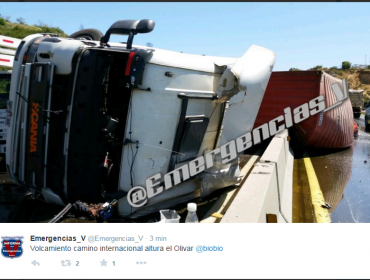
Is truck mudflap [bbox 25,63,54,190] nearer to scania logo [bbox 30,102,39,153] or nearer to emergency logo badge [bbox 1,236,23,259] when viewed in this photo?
scania logo [bbox 30,102,39,153]

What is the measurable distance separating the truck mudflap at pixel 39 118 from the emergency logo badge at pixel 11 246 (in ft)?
3.31

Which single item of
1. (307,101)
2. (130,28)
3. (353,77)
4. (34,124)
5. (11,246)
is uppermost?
(353,77)

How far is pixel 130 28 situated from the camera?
2939mm

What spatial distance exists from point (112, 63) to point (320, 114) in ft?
16.8

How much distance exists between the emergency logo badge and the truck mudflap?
101cm

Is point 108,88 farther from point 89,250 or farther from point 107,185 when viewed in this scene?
point 89,250

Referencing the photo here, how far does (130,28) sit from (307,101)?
4.83m

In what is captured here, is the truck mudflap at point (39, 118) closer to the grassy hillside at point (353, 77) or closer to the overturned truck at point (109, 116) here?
the overturned truck at point (109, 116)

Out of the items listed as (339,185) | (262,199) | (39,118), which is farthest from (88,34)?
(339,185)

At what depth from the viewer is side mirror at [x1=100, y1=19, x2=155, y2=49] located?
2.86 meters

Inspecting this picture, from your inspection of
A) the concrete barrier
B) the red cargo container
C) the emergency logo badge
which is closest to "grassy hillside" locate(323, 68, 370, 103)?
the red cargo container

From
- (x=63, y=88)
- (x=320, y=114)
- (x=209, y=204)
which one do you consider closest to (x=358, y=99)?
(x=320, y=114)

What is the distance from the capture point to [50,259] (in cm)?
197

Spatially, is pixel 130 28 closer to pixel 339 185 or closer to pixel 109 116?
pixel 109 116
